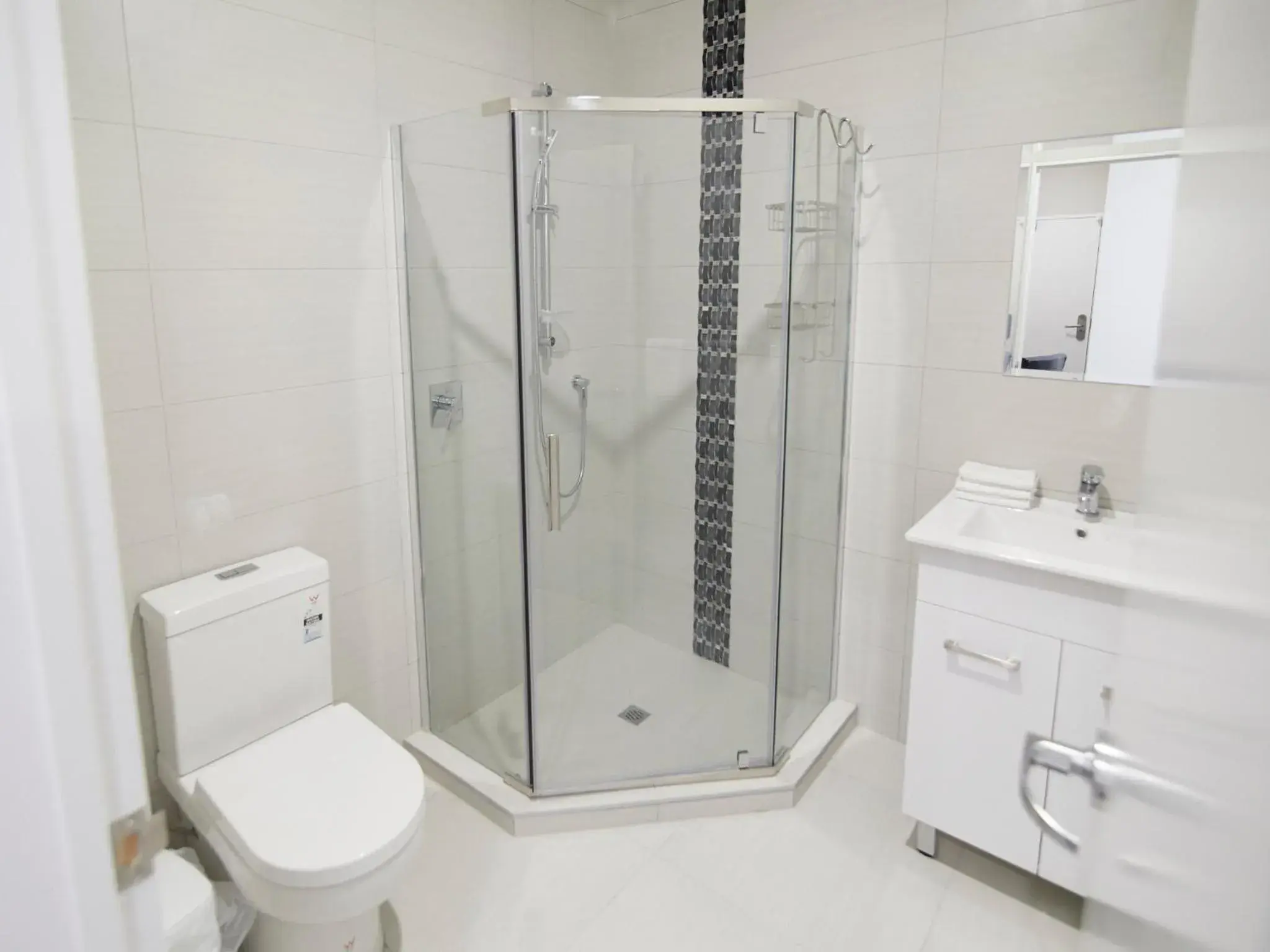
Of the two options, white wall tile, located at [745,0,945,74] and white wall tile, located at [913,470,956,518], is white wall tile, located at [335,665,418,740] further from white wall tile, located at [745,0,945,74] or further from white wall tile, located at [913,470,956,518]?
white wall tile, located at [745,0,945,74]

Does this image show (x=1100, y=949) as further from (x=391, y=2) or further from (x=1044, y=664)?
(x=391, y=2)

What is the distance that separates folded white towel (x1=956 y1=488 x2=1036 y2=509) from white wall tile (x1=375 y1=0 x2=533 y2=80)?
6.31 ft

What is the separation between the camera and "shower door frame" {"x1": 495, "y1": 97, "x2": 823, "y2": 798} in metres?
1.96

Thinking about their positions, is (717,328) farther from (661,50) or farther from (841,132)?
(661,50)

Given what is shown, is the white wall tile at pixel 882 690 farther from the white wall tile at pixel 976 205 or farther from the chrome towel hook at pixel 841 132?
the chrome towel hook at pixel 841 132

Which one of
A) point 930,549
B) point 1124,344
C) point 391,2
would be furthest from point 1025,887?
point 391,2

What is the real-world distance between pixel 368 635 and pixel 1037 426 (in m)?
2.04

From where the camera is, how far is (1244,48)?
0.36m

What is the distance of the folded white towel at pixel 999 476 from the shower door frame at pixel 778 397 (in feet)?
1.47

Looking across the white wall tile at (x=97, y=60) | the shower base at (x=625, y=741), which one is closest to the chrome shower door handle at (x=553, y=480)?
the shower base at (x=625, y=741)

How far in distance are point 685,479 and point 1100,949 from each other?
2068 millimetres

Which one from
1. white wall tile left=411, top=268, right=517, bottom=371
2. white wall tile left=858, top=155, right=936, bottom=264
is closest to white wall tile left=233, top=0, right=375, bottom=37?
white wall tile left=411, top=268, right=517, bottom=371

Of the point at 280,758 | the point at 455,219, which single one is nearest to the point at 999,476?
the point at 455,219

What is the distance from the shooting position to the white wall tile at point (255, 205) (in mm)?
1720
